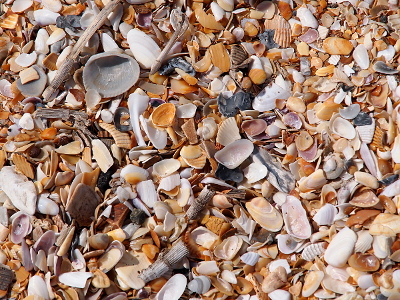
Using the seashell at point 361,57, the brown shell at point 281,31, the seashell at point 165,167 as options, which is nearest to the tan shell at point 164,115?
the seashell at point 165,167

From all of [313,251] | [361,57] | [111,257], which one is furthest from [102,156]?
[361,57]

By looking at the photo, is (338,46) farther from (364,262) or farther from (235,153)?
A: (364,262)

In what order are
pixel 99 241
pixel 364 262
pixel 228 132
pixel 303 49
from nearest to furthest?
pixel 364 262, pixel 99 241, pixel 228 132, pixel 303 49

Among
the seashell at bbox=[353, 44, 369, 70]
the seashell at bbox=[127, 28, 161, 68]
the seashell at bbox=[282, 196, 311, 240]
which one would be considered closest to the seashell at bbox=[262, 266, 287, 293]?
the seashell at bbox=[282, 196, 311, 240]

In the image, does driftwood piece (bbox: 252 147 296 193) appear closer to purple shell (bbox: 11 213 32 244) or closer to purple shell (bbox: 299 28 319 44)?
purple shell (bbox: 299 28 319 44)

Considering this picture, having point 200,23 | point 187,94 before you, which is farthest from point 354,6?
point 187,94

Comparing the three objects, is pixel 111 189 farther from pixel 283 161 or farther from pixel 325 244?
pixel 325 244

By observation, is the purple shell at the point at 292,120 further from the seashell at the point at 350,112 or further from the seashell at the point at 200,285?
the seashell at the point at 200,285
